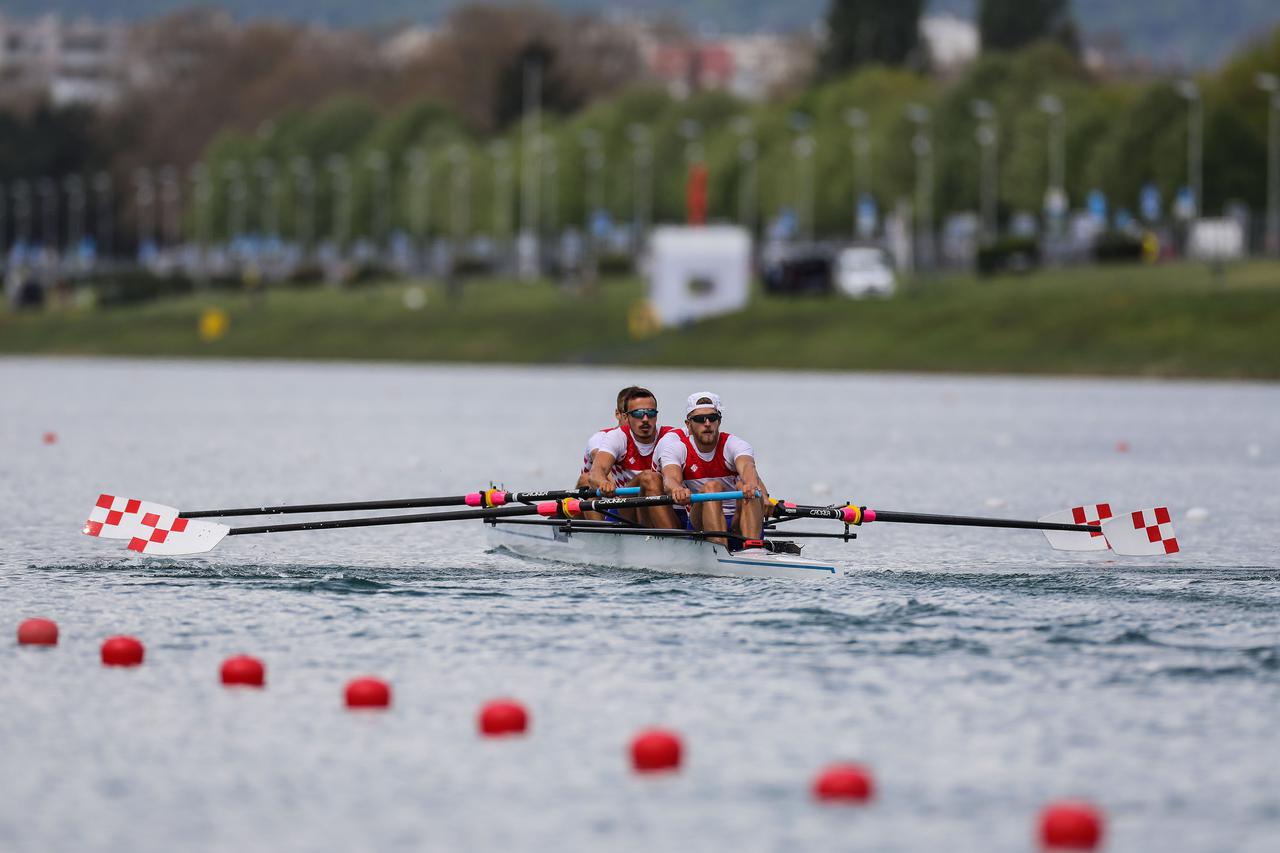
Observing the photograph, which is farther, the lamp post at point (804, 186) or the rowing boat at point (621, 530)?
the lamp post at point (804, 186)

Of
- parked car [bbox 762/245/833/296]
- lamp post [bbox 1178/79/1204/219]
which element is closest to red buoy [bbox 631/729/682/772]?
parked car [bbox 762/245/833/296]

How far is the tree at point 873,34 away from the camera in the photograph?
18338cm

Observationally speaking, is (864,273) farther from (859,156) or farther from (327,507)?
(327,507)

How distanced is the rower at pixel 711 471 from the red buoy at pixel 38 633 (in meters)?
5.41

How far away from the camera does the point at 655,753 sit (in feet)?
45.5

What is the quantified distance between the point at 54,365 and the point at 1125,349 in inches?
1696

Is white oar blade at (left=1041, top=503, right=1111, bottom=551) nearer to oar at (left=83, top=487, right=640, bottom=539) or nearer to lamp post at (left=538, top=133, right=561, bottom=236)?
oar at (left=83, top=487, right=640, bottom=539)

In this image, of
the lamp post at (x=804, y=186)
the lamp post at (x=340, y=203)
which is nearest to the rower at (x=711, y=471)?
the lamp post at (x=804, y=186)

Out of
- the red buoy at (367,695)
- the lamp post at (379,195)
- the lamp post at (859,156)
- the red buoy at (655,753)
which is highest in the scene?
the lamp post at (379,195)

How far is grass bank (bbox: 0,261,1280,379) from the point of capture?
76.8 metres

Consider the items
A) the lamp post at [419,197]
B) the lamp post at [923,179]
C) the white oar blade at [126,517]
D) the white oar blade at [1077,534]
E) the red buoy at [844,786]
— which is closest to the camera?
the red buoy at [844,786]

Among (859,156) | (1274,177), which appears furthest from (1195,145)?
(859,156)

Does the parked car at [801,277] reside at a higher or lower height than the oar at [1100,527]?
higher

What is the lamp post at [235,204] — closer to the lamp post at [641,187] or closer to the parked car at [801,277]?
the lamp post at [641,187]
